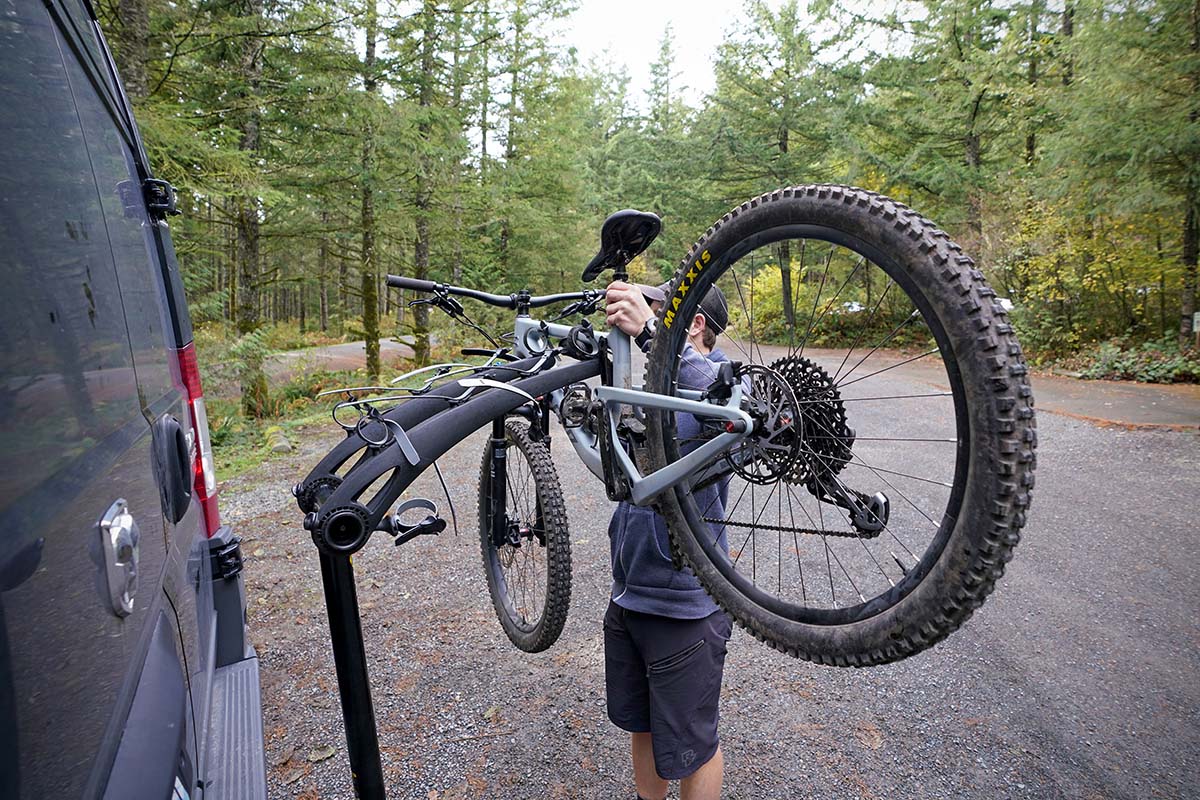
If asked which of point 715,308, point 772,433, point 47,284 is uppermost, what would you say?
point 47,284

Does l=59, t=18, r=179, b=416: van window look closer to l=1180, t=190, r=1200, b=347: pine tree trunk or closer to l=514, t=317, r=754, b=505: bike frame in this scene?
l=514, t=317, r=754, b=505: bike frame

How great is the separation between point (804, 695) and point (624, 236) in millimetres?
2393

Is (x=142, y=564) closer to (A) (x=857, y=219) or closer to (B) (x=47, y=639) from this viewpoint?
(B) (x=47, y=639)

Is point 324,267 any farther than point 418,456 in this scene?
Yes

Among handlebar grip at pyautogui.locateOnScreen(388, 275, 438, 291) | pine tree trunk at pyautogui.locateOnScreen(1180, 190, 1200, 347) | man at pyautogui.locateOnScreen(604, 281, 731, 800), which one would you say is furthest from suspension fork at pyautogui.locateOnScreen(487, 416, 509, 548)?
pine tree trunk at pyautogui.locateOnScreen(1180, 190, 1200, 347)

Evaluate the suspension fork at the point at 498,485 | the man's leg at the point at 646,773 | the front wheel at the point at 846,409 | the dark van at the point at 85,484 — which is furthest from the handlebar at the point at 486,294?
A: the man's leg at the point at 646,773

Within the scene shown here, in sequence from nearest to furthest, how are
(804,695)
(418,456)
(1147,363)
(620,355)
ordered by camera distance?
(418,456)
(620,355)
(804,695)
(1147,363)

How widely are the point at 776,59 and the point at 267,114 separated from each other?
16838 millimetres

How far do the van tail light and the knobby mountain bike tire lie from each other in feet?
4.08

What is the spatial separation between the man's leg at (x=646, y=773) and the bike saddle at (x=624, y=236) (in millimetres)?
1633

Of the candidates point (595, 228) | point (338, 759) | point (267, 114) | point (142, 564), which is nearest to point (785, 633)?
point (142, 564)

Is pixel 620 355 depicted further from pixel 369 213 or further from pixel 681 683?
pixel 369 213

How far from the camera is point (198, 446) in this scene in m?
1.95

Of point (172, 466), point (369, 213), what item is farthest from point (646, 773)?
point (369, 213)
